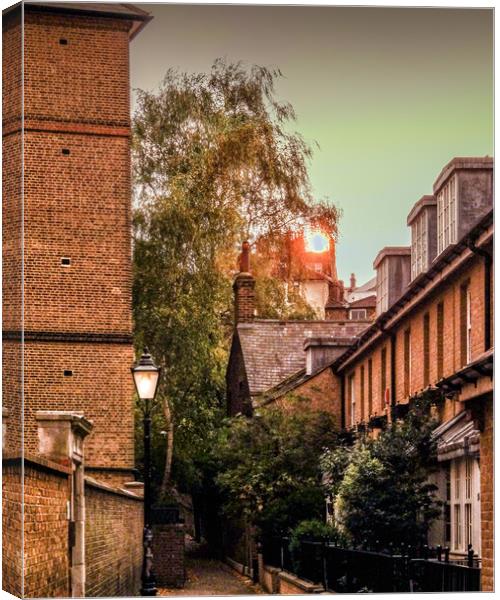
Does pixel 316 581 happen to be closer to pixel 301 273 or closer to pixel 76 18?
pixel 301 273

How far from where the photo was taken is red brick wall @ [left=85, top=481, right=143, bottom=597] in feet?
59.1

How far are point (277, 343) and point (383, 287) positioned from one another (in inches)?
235

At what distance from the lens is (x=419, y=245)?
2492 cm

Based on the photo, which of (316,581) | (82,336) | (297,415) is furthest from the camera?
(297,415)

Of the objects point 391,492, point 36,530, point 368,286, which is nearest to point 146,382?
point 391,492

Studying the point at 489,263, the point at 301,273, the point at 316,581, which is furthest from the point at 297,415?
the point at 489,263

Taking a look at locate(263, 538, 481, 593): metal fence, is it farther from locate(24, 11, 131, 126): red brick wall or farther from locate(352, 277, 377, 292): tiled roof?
locate(24, 11, 131, 126): red brick wall

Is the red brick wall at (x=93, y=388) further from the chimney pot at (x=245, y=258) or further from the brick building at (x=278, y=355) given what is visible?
the brick building at (x=278, y=355)

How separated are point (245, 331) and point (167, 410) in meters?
2.78

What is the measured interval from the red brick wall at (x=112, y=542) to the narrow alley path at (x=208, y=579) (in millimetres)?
1042

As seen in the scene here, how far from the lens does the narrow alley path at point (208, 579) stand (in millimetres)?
26859

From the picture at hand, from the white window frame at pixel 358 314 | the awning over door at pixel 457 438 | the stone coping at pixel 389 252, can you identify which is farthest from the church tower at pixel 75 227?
the awning over door at pixel 457 438

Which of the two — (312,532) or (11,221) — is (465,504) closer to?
(312,532)

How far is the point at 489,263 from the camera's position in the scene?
65.2ft
